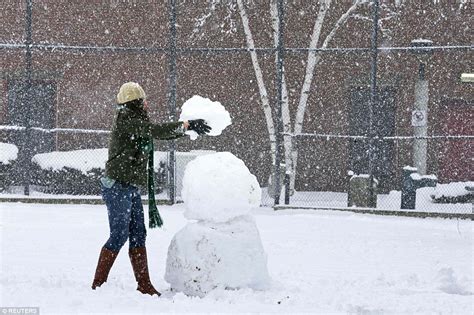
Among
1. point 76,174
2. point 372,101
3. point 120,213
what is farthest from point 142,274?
point 76,174

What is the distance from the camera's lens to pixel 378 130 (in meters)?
19.5

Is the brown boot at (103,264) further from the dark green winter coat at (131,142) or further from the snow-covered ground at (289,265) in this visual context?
the dark green winter coat at (131,142)

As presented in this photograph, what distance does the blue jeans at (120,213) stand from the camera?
7.08 metres

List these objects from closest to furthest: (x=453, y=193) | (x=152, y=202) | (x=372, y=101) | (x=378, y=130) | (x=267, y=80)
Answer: (x=152, y=202) < (x=372, y=101) < (x=453, y=193) < (x=378, y=130) < (x=267, y=80)

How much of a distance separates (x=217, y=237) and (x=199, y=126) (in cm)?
99

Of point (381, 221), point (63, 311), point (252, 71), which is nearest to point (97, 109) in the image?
point (252, 71)

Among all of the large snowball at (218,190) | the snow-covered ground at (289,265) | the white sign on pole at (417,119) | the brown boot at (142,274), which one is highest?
the white sign on pole at (417,119)

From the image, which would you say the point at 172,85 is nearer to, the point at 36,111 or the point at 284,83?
the point at 284,83

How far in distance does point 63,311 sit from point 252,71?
1459cm

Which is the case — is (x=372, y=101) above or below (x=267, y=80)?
below

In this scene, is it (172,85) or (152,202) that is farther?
(172,85)

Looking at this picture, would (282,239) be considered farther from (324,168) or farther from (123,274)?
(324,168)

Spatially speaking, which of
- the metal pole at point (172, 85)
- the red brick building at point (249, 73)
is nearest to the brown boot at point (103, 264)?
the metal pole at point (172, 85)

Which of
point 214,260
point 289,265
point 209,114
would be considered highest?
point 209,114
